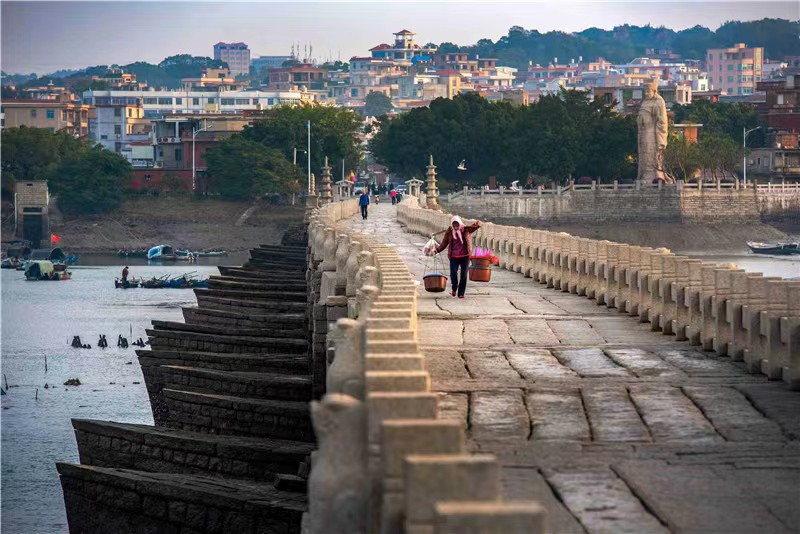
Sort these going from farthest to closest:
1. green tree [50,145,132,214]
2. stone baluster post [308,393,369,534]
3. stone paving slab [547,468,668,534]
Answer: green tree [50,145,132,214] → stone paving slab [547,468,668,534] → stone baluster post [308,393,369,534]

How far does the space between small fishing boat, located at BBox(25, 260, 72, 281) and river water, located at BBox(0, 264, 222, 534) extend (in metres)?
1.21

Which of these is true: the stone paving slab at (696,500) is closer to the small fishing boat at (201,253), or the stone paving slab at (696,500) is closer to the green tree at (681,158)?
the small fishing boat at (201,253)

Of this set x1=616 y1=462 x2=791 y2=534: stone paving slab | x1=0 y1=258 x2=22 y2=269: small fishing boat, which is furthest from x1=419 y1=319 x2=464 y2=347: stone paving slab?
x1=0 y1=258 x2=22 y2=269: small fishing boat

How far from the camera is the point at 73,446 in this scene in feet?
129

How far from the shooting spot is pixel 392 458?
829 cm

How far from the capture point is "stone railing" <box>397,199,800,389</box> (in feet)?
53.8

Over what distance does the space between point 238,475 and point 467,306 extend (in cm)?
654

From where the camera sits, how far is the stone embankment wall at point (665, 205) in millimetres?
132375

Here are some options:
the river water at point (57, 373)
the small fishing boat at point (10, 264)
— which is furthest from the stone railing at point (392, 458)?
the small fishing boat at point (10, 264)

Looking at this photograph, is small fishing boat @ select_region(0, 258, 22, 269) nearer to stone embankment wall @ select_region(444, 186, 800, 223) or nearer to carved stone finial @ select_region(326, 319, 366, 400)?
stone embankment wall @ select_region(444, 186, 800, 223)

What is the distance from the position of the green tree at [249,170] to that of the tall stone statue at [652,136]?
95.0 ft

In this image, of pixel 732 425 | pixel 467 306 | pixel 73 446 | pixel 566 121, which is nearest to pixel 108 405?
pixel 73 446

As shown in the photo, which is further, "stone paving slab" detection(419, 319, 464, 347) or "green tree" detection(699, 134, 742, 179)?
"green tree" detection(699, 134, 742, 179)

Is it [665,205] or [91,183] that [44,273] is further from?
[665,205]
